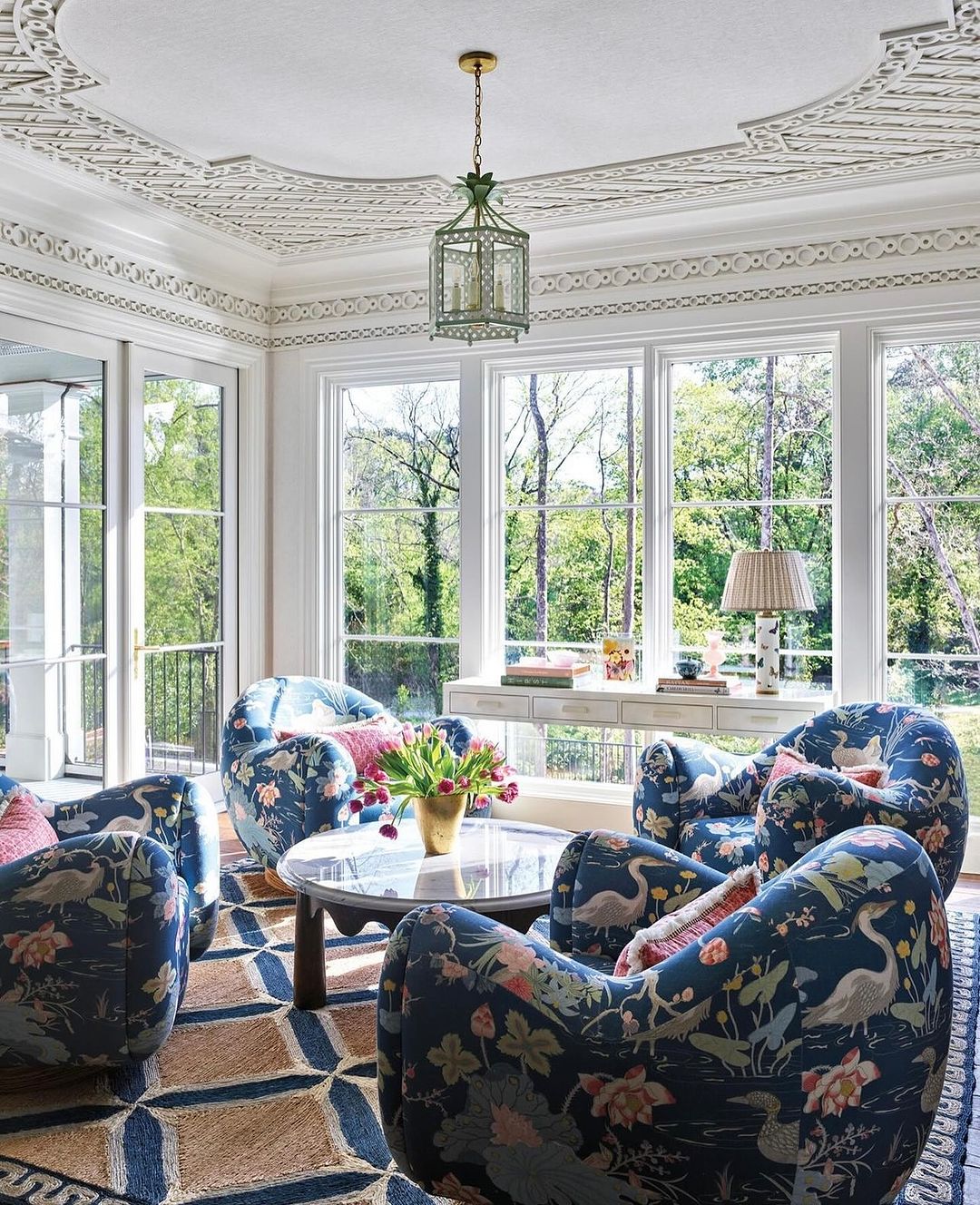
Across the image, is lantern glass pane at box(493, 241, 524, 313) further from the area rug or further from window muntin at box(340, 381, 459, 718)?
window muntin at box(340, 381, 459, 718)

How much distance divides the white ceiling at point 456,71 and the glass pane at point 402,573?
73.4 inches

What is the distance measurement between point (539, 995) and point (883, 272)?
3726 millimetres

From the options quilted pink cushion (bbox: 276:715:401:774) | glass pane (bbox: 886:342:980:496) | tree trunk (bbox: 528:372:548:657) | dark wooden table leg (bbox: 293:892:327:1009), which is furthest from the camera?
tree trunk (bbox: 528:372:548:657)

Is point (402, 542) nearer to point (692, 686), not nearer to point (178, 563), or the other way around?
point (178, 563)

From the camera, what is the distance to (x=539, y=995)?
143 cm

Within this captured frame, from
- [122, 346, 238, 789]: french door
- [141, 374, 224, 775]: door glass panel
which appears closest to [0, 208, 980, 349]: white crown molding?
[122, 346, 238, 789]: french door

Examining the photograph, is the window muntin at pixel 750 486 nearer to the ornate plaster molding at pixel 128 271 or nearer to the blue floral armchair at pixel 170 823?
the ornate plaster molding at pixel 128 271

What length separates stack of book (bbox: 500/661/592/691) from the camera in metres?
4.52

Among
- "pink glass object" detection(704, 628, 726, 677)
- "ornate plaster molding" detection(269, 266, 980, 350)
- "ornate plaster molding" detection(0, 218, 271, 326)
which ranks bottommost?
"pink glass object" detection(704, 628, 726, 677)

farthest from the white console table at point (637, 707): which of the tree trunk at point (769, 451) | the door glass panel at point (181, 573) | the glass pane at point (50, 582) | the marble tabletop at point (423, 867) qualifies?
the glass pane at point (50, 582)

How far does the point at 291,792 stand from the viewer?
142 inches

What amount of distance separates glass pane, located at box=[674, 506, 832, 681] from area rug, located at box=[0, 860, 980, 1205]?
5.60 ft

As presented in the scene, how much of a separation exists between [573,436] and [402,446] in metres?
0.92

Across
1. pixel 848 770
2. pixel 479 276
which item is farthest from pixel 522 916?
pixel 479 276
